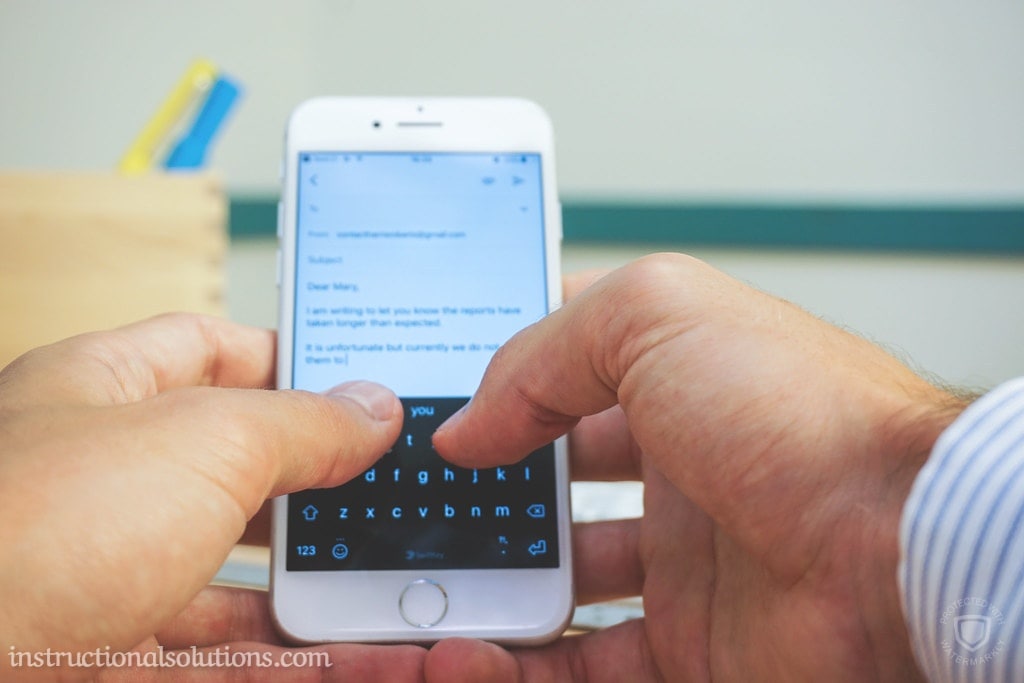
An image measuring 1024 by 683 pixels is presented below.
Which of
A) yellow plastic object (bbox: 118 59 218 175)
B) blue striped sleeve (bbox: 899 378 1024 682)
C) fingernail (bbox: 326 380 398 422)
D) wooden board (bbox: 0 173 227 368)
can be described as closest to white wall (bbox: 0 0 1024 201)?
yellow plastic object (bbox: 118 59 218 175)

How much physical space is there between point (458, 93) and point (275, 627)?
1.84 feet

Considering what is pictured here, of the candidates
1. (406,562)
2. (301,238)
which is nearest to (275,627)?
(406,562)

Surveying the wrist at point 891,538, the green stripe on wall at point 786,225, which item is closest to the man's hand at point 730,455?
the wrist at point 891,538

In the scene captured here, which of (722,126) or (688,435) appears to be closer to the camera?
(688,435)

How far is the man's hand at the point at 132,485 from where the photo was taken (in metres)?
0.23

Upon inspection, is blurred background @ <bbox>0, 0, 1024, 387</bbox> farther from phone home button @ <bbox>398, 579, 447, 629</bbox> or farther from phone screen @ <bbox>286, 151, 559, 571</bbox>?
phone home button @ <bbox>398, 579, 447, 629</bbox>

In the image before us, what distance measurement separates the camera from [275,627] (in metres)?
0.38

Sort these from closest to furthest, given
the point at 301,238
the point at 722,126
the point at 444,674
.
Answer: the point at 444,674, the point at 301,238, the point at 722,126

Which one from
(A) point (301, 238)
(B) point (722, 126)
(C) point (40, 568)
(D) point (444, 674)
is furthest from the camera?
(B) point (722, 126)

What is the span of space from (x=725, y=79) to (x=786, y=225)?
0.53 feet

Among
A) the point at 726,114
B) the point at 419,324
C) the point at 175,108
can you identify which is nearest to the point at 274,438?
the point at 419,324

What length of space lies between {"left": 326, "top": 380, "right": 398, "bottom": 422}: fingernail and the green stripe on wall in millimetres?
433

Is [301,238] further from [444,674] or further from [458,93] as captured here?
[458,93]

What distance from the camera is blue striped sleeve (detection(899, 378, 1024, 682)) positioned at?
0.22m
